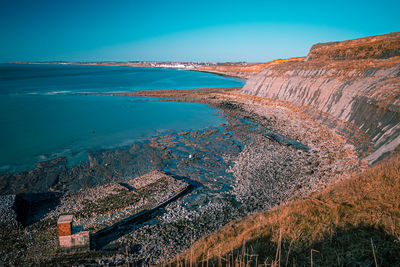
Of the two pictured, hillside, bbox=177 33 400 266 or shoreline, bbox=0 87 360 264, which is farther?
shoreline, bbox=0 87 360 264

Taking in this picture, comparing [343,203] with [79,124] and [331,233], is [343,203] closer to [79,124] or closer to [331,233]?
[331,233]

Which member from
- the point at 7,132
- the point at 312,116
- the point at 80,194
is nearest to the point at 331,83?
the point at 312,116

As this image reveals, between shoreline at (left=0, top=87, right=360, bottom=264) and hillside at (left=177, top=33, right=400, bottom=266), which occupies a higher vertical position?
hillside at (left=177, top=33, right=400, bottom=266)

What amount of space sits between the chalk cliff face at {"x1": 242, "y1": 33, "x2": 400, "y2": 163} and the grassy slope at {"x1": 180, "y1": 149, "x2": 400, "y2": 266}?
30.5 feet

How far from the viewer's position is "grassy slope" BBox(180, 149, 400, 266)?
17.2 ft

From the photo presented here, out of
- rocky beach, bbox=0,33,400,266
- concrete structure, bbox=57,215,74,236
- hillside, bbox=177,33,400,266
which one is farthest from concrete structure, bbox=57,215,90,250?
hillside, bbox=177,33,400,266

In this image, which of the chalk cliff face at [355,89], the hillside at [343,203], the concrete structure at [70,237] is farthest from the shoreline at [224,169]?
the chalk cliff face at [355,89]

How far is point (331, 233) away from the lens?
6113mm

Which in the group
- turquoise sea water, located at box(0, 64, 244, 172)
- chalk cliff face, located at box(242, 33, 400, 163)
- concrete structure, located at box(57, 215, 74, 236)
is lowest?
turquoise sea water, located at box(0, 64, 244, 172)

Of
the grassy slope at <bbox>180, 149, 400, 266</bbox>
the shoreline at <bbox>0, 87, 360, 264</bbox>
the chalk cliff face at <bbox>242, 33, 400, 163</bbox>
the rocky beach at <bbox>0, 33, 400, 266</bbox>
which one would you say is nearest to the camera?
the grassy slope at <bbox>180, 149, 400, 266</bbox>

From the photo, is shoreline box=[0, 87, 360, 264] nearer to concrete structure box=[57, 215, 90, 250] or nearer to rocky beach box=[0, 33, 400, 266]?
rocky beach box=[0, 33, 400, 266]

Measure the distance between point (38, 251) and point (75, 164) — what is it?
37.2 ft

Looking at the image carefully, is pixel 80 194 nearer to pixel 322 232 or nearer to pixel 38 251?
pixel 38 251

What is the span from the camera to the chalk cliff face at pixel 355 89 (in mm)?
19375
